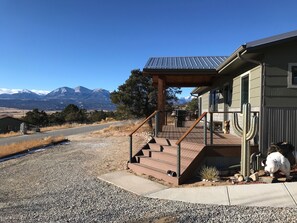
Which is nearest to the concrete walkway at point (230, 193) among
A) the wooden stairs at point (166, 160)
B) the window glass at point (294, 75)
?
the wooden stairs at point (166, 160)

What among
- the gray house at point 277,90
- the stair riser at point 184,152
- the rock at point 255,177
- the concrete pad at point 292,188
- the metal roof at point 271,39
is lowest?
the concrete pad at point 292,188

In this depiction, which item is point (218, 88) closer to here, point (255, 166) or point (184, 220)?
point (255, 166)

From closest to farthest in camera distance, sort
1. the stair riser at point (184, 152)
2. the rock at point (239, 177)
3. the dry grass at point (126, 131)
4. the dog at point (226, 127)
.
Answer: the rock at point (239, 177)
the stair riser at point (184, 152)
the dog at point (226, 127)
the dry grass at point (126, 131)

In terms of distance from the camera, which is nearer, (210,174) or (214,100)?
(210,174)

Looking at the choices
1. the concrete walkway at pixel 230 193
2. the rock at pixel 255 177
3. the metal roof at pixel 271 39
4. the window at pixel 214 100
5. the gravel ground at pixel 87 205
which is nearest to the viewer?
the gravel ground at pixel 87 205

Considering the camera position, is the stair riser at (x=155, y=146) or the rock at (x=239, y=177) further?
the stair riser at (x=155, y=146)

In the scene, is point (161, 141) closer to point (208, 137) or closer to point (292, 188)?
point (208, 137)

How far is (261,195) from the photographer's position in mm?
6180

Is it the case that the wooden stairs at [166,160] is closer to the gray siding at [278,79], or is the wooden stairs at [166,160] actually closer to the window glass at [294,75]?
the gray siding at [278,79]

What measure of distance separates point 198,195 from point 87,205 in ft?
7.54

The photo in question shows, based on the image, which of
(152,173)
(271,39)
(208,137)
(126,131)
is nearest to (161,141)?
(208,137)

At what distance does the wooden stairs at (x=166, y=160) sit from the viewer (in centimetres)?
791

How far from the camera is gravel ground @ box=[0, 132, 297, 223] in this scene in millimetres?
5238

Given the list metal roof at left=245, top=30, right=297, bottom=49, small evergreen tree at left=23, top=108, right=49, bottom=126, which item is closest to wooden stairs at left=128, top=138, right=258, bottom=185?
metal roof at left=245, top=30, right=297, bottom=49
